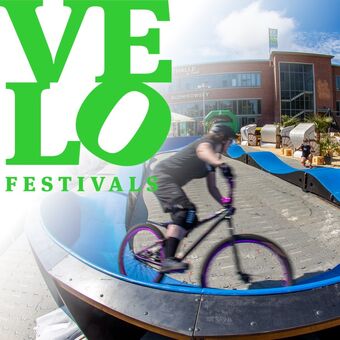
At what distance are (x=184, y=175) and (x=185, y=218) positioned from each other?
1.42 feet

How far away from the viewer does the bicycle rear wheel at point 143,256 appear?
3.11 metres

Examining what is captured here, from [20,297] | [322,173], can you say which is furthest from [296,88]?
[20,297]

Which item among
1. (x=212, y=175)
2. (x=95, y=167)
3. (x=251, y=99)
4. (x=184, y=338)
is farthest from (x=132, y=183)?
(x=251, y=99)

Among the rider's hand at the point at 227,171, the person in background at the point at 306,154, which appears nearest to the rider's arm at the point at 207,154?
the rider's hand at the point at 227,171

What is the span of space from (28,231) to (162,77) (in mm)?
3350

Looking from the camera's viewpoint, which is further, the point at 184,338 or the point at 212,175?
the point at 212,175

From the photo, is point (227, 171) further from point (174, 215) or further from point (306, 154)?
point (306, 154)

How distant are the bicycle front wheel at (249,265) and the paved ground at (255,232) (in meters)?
0.32

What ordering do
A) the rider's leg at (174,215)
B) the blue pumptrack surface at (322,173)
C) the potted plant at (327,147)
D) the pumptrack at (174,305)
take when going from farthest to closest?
the potted plant at (327,147), the blue pumptrack surface at (322,173), the rider's leg at (174,215), the pumptrack at (174,305)

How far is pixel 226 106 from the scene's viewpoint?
4088 cm

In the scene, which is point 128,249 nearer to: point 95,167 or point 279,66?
point 95,167

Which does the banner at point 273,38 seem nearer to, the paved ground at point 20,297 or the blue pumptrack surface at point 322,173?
the blue pumptrack surface at point 322,173

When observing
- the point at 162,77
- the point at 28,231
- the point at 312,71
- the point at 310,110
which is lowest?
the point at 28,231

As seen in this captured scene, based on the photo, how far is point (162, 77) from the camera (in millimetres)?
5105
